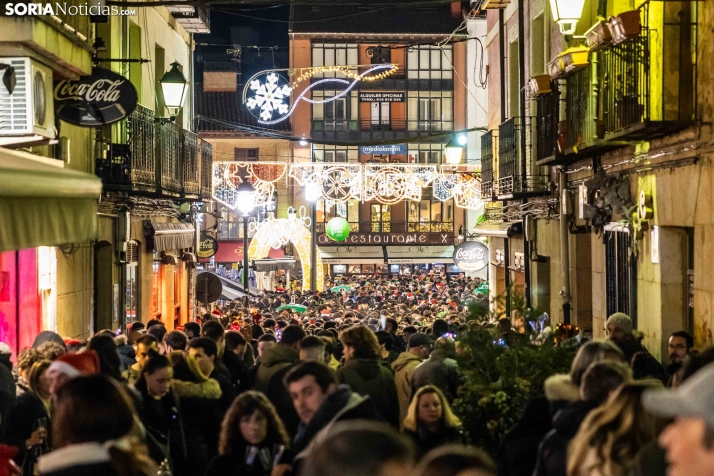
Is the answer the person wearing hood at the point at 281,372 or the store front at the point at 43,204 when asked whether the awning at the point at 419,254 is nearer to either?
the person wearing hood at the point at 281,372

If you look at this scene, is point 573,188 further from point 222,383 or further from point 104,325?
point 222,383

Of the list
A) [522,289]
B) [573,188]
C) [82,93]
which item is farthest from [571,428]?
[522,289]

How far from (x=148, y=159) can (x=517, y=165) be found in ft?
22.4

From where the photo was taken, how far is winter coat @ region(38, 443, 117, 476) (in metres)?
4.00

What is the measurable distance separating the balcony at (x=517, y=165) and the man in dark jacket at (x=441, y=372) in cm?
1034

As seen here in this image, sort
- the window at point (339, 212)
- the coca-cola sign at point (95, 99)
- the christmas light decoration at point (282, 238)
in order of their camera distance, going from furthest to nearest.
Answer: the window at point (339, 212) → the christmas light decoration at point (282, 238) → the coca-cola sign at point (95, 99)

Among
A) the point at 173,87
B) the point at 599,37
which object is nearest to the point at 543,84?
the point at 599,37

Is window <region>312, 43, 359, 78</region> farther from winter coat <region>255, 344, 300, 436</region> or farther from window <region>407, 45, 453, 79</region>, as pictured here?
winter coat <region>255, 344, 300, 436</region>

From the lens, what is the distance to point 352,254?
2464 inches

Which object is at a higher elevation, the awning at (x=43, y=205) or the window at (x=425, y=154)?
the window at (x=425, y=154)

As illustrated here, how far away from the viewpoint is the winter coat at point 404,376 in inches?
404

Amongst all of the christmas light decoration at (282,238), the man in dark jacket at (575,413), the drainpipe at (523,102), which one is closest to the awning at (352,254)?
the christmas light decoration at (282,238)

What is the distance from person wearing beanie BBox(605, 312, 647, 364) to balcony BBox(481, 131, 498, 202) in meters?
13.2

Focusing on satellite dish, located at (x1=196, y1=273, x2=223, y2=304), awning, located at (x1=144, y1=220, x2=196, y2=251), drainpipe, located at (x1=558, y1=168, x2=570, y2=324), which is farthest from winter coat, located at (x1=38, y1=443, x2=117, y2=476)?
awning, located at (x1=144, y1=220, x2=196, y2=251)
